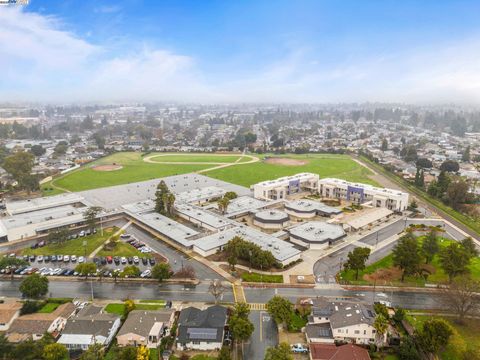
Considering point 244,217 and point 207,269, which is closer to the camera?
point 207,269

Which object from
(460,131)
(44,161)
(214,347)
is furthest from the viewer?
(460,131)

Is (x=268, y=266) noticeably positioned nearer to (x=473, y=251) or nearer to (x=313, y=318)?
(x=313, y=318)

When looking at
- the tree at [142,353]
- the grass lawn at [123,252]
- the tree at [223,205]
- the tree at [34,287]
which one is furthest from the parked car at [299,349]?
the tree at [223,205]

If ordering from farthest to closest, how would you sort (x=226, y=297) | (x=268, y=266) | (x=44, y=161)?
(x=44, y=161)
(x=268, y=266)
(x=226, y=297)

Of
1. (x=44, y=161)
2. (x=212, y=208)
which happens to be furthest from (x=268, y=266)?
(x=44, y=161)

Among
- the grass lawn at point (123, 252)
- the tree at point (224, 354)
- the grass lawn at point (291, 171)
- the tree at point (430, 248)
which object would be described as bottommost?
the grass lawn at point (123, 252)

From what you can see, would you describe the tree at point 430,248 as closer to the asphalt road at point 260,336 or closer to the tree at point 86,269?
the asphalt road at point 260,336
